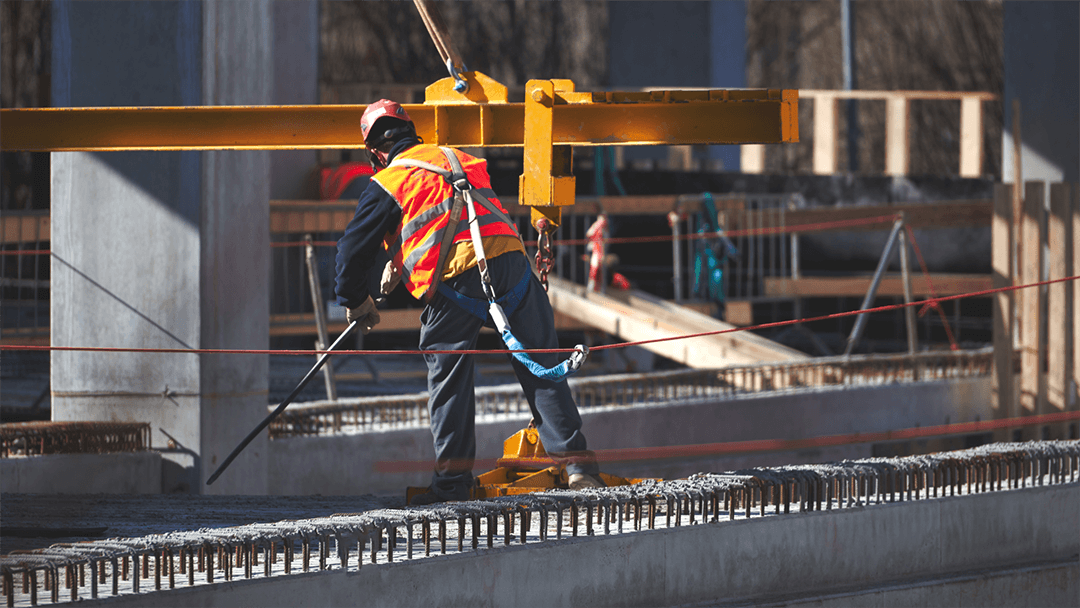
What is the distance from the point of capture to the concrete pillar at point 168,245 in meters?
8.68

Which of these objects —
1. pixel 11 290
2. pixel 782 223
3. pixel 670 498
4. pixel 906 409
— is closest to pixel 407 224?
pixel 670 498

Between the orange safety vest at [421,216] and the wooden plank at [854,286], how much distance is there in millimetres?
9482

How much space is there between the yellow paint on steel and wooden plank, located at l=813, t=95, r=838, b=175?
12.9m

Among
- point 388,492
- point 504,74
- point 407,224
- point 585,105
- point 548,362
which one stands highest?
point 504,74

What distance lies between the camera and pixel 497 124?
7398mm

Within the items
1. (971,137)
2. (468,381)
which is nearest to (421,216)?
(468,381)

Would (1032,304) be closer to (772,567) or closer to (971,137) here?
(772,567)

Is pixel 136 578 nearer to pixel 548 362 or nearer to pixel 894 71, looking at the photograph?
pixel 548 362

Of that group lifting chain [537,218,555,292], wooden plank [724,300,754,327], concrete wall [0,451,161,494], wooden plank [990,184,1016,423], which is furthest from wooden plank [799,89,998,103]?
concrete wall [0,451,161,494]

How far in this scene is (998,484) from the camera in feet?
25.1

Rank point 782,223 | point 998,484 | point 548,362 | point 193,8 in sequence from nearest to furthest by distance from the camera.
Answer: point 548,362
point 998,484
point 193,8
point 782,223

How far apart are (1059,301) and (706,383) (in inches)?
121

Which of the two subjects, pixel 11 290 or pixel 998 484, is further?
pixel 11 290

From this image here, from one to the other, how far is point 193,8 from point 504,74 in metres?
27.9
